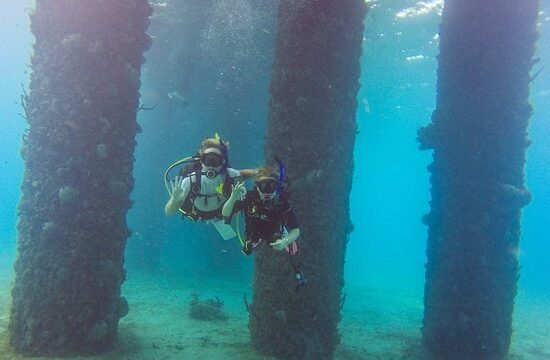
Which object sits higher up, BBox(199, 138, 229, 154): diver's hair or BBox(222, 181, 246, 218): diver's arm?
BBox(199, 138, 229, 154): diver's hair

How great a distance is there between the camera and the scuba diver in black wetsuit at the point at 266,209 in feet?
14.6

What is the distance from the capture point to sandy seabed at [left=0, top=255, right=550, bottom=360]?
7.60 m

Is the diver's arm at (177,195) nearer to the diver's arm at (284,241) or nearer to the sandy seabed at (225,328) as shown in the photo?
the diver's arm at (284,241)

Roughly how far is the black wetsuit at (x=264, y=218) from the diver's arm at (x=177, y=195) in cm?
67

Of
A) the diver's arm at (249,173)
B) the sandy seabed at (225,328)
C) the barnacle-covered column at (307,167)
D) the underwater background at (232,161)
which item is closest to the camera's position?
the diver's arm at (249,173)

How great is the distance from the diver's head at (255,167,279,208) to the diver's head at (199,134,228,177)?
537mm

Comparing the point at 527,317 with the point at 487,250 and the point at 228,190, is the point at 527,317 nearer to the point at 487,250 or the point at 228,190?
the point at 487,250

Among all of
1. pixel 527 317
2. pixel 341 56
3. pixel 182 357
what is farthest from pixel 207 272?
pixel 527 317

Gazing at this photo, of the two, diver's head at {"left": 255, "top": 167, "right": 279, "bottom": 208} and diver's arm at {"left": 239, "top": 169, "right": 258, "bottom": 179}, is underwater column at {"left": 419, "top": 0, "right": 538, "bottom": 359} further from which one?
diver's head at {"left": 255, "top": 167, "right": 279, "bottom": 208}

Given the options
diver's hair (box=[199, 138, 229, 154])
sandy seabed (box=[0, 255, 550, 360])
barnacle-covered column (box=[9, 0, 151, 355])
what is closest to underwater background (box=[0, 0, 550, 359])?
sandy seabed (box=[0, 255, 550, 360])

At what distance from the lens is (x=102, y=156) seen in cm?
681

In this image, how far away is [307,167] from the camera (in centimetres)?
750

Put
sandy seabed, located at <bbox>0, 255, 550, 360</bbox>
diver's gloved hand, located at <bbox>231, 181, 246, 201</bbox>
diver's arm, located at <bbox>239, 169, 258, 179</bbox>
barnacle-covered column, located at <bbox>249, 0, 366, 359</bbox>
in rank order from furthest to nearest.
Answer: sandy seabed, located at <bbox>0, 255, 550, 360</bbox>
barnacle-covered column, located at <bbox>249, 0, 366, 359</bbox>
diver's arm, located at <bbox>239, 169, 258, 179</bbox>
diver's gloved hand, located at <bbox>231, 181, 246, 201</bbox>

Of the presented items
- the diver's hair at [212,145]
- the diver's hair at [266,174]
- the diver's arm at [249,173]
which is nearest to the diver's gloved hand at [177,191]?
the diver's hair at [212,145]
